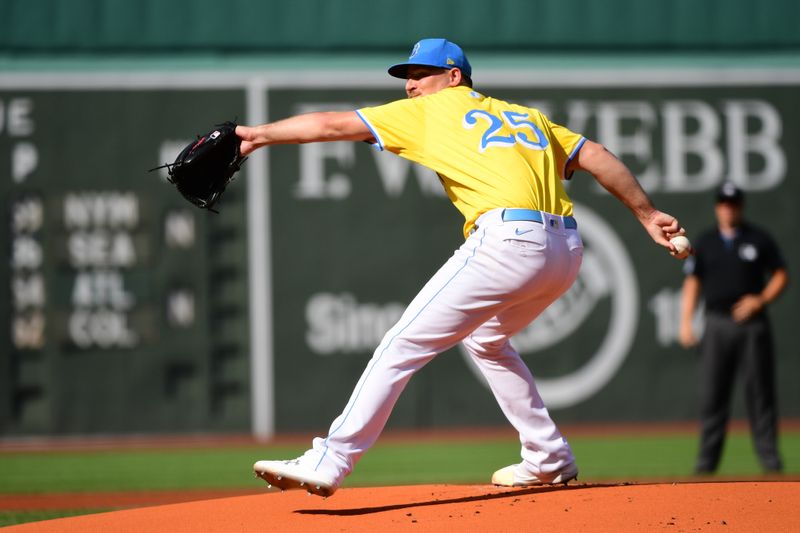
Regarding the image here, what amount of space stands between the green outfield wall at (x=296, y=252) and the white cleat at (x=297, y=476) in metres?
6.70

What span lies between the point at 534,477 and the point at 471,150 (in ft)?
4.83

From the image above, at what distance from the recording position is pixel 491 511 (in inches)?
175

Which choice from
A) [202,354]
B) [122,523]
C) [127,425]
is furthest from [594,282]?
[122,523]

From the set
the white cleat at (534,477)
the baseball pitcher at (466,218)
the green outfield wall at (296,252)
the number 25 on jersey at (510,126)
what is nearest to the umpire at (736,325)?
the green outfield wall at (296,252)

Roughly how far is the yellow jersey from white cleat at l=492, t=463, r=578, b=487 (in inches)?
44.9

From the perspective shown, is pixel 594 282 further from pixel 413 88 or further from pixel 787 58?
pixel 413 88

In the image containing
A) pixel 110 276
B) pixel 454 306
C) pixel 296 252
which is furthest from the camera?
pixel 296 252

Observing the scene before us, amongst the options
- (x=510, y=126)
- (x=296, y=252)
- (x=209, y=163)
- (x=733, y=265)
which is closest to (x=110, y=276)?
(x=296, y=252)

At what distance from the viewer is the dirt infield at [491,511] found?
423 centimetres

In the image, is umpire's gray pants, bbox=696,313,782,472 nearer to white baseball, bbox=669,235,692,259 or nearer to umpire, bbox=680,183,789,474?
umpire, bbox=680,183,789,474

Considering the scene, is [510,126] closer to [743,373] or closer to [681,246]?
[681,246]

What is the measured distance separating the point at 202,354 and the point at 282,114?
2372 millimetres

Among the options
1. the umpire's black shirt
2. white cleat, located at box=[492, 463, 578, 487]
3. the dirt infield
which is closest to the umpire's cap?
the umpire's black shirt

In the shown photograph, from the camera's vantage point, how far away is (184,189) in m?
4.90
